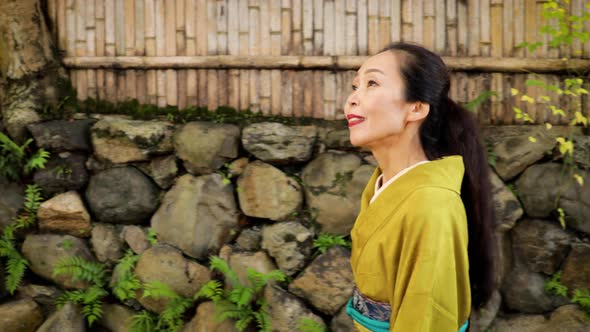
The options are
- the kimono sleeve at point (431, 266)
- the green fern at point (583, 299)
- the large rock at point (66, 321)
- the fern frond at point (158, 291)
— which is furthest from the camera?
the large rock at point (66, 321)

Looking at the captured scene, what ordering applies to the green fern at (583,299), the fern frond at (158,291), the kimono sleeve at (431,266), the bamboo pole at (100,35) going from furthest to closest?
the bamboo pole at (100,35), the fern frond at (158,291), the green fern at (583,299), the kimono sleeve at (431,266)

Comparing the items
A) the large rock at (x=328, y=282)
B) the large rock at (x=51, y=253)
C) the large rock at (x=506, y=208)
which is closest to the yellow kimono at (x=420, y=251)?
the large rock at (x=328, y=282)

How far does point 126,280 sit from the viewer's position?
3.98 m

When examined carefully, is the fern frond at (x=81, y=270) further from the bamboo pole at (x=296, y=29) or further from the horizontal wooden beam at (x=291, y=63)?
the bamboo pole at (x=296, y=29)

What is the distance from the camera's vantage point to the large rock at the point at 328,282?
3.68m

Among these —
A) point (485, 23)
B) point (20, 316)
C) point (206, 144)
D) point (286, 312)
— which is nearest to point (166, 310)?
point (286, 312)

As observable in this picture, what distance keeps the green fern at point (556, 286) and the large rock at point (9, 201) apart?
426 centimetres

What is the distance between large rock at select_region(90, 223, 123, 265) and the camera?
13.6 ft

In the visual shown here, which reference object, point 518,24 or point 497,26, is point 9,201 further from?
point 518,24

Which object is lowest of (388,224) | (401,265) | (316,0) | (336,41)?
(401,265)

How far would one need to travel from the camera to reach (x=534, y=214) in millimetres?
3689

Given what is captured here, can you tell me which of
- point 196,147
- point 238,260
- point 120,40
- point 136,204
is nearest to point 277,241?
point 238,260

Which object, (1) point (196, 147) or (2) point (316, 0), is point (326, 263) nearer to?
(1) point (196, 147)

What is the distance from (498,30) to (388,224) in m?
2.81
